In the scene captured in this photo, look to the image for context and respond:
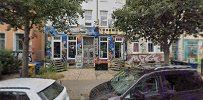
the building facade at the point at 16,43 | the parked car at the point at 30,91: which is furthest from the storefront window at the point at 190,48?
the parked car at the point at 30,91

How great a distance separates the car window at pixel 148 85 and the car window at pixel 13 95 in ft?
9.86

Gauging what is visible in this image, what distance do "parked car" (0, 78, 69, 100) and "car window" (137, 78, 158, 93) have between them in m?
2.02

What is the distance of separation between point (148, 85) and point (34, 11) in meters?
6.20

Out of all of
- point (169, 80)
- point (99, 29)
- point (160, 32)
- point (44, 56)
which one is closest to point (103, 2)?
point (99, 29)

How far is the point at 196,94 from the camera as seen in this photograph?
364 inches

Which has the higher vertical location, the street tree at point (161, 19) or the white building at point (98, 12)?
the white building at point (98, 12)

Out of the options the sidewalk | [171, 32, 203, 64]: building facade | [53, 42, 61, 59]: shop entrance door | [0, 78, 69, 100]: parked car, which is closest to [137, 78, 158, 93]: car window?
[0, 78, 69, 100]: parked car

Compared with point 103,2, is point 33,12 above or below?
below

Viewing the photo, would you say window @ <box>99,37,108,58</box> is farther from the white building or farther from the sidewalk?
the sidewalk

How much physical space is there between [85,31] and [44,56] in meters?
4.95

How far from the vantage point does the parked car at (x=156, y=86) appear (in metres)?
8.74

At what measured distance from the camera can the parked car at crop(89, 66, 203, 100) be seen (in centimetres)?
874

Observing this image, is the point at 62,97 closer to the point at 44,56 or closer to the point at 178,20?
the point at 178,20

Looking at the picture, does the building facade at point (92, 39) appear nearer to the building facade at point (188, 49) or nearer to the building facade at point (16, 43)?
the building facade at point (16, 43)
